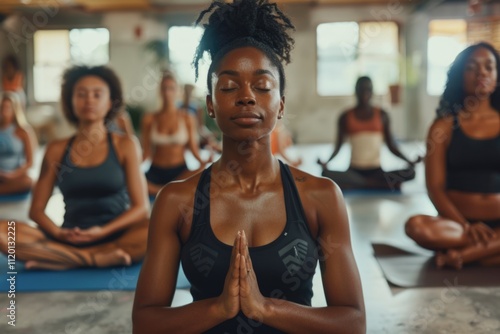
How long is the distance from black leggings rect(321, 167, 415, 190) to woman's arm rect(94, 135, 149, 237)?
3.05 m

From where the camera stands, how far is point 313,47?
12.5m

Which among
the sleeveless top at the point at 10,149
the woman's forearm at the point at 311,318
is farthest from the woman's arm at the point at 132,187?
the sleeveless top at the point at 10,149

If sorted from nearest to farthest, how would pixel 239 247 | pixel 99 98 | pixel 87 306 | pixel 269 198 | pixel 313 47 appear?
pixel 239 247 < pixel 269 198 < pixel 87 306 < pixel 99 98 < pixel 313 47

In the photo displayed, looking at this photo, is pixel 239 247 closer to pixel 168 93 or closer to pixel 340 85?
pixel 168 93

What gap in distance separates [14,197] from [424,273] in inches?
167

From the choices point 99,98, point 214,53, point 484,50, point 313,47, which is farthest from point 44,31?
point 214,53

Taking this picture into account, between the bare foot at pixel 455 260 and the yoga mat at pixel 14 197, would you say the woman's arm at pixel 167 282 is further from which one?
the yoga mat at pixel 14 197

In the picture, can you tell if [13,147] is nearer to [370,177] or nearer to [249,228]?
[370,177]

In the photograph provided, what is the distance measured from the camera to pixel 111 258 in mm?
3258

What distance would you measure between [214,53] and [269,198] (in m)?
0.39

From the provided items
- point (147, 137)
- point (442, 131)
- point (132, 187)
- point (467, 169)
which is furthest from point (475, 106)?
point (147, 137)

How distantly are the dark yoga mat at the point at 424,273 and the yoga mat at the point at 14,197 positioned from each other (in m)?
3.71

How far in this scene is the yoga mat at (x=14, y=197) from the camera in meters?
5.77

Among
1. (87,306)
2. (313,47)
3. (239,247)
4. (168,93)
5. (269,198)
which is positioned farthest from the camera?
(313,47)
